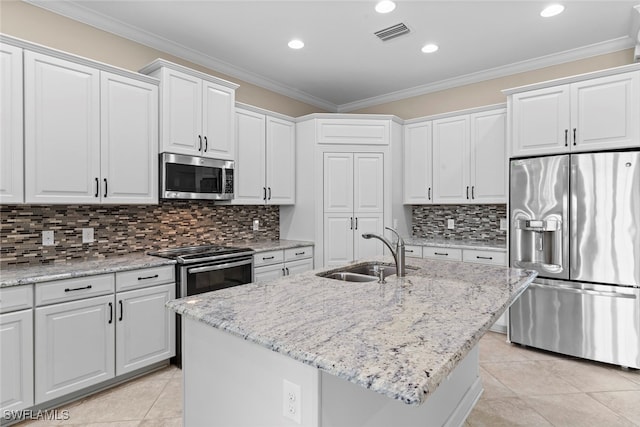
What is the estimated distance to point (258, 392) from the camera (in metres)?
1.27

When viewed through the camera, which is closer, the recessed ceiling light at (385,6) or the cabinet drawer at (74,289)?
the cabinet drawer at (74,289)

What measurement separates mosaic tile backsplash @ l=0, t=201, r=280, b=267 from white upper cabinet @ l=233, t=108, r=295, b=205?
0.36m

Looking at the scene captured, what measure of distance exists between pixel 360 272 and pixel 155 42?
2.92 meters

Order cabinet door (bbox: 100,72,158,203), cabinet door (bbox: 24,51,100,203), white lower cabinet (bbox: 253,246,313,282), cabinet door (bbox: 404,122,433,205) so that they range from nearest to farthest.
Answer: cabinet door (bbox: 24,51,100,203)
cabinet door (bbox: 100,72,158,203)
white lower cabinet (bbox: 253,246,313,282)
cabinet door (bbox: 404,122,433,205)

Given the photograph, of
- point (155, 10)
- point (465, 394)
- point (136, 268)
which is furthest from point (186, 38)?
point (465, 394)

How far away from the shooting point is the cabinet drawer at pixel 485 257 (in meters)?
3.70

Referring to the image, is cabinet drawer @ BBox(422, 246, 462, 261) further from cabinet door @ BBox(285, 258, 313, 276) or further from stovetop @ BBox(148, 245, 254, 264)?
stovetop @ BBox(148, 245, 254, 264)

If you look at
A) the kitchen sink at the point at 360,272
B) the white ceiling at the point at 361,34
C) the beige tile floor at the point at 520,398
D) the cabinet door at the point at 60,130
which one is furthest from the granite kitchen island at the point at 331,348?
the white ceiling at the point at 361,34

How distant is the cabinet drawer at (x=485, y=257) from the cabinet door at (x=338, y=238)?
52.9 inches

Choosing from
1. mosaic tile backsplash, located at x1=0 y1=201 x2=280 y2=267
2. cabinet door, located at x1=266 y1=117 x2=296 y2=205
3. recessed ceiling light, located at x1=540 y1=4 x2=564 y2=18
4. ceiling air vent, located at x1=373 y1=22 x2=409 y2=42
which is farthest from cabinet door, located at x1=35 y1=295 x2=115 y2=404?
recessed ceiling light, located at x1=540 y1=4 x2=564 y2=18

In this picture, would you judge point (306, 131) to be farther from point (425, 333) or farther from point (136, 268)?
point (425, 333)

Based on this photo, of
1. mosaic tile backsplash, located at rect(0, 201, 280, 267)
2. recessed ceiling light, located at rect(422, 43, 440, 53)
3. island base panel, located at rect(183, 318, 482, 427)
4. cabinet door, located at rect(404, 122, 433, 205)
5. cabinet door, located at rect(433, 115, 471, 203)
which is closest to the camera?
island base panel, located at rect(183, 318, 482, 427)

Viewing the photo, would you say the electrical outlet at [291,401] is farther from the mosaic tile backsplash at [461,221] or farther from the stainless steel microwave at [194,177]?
the mosaic tile backsplash at [461,221]

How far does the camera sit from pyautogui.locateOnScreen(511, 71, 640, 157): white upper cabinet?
294cm
